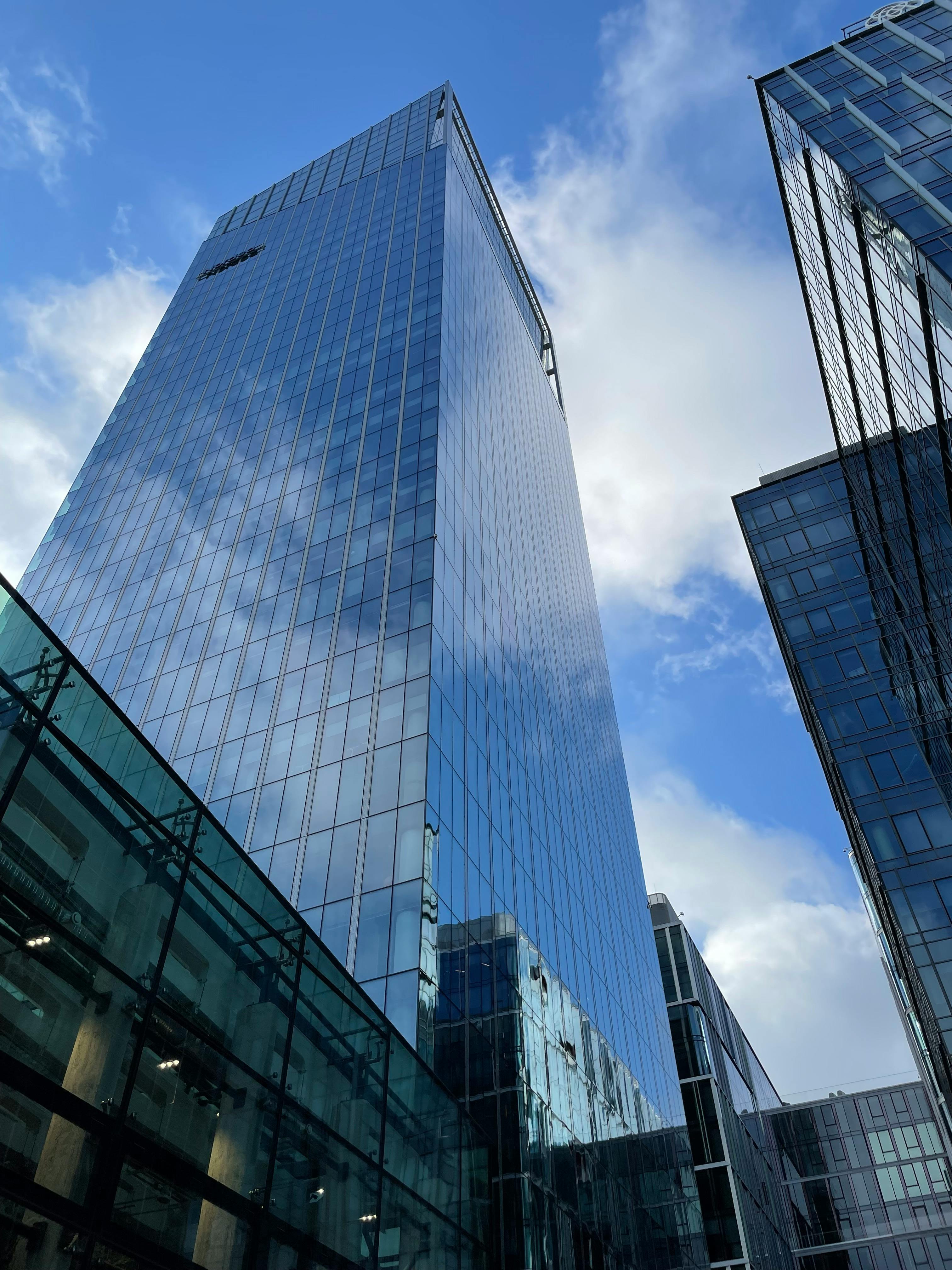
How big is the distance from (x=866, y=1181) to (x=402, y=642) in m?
79.1

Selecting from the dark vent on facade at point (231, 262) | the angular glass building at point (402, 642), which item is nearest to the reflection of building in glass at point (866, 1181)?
the angular glass building at point (402, 642)

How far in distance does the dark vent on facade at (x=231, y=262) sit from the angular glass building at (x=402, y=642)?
503 centimetres

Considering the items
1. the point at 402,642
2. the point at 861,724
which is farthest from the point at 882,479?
the point at 402,642

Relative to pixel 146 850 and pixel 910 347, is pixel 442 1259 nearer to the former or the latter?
pixel 146 850

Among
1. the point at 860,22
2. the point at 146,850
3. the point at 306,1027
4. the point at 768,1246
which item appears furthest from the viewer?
the point at 768,1246

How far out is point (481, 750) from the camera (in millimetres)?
41156

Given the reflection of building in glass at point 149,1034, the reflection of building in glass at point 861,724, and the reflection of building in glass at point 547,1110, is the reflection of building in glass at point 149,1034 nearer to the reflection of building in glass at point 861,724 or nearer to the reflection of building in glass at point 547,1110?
the reflection of building in glass at point 547,1110

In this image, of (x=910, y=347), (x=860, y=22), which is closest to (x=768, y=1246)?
(x=910, y=347)

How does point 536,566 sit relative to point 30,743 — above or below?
above

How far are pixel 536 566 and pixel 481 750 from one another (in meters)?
27.8

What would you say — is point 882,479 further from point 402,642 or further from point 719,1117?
point 719,1117

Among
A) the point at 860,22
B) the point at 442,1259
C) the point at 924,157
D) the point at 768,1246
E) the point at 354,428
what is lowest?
the point at 442,1259

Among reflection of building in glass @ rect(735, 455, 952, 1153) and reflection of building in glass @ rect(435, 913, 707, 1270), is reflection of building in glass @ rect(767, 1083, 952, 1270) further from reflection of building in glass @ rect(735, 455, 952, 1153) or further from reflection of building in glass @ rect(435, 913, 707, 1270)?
reflection of building in glass @ rect(435, 913, 707, 1270)

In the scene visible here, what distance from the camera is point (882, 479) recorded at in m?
Answer: 59.6
